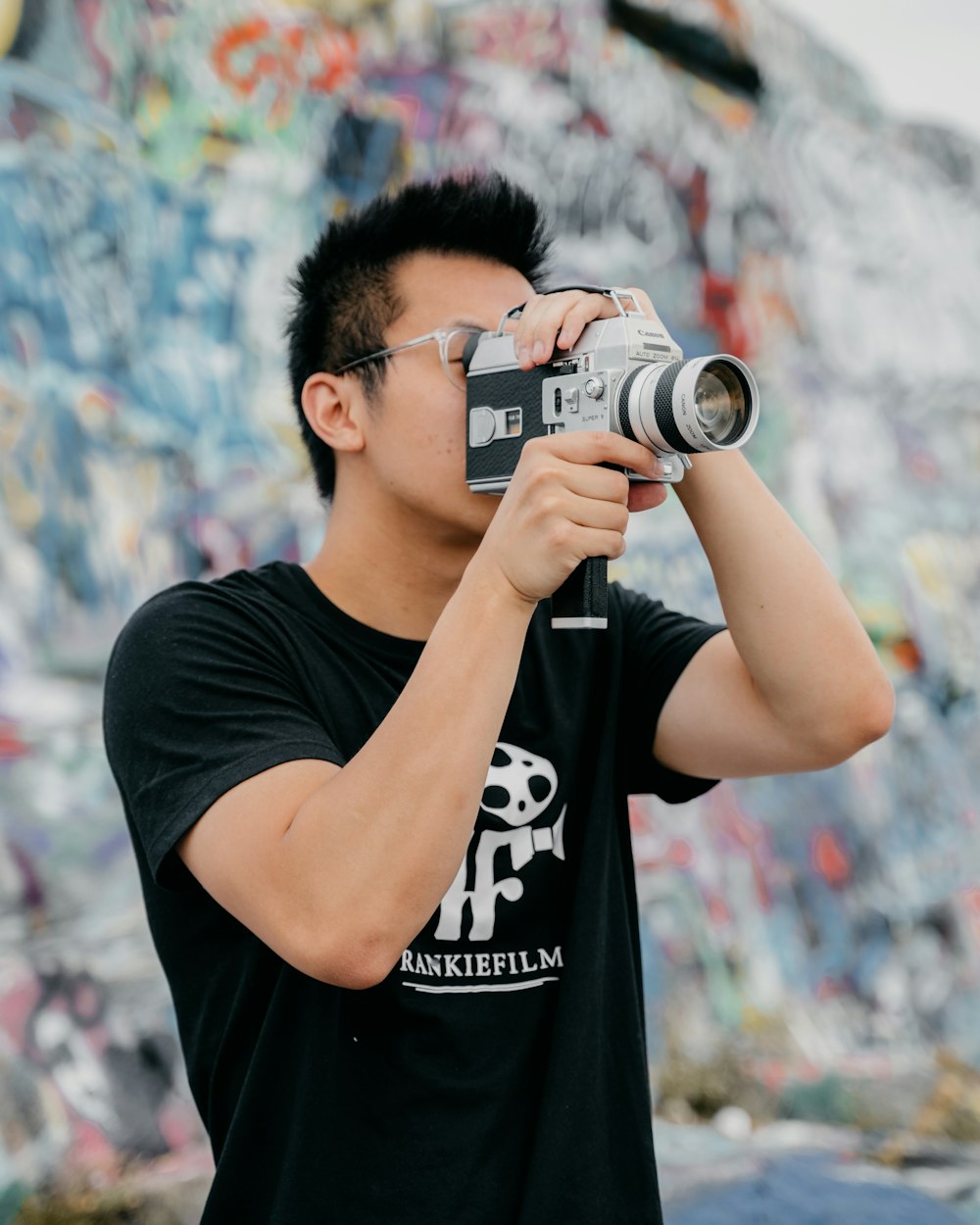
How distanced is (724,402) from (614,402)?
113mm

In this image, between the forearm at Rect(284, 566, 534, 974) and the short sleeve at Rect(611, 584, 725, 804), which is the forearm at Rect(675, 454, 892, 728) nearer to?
the short sleeve at Rect(611, 584, 725, 804)

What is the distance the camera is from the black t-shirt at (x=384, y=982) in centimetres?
129

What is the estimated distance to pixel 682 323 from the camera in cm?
399

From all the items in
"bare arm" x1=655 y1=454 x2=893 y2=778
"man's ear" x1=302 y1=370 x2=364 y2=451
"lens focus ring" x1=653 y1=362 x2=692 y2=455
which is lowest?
"bare arm" x1=655 y1=454 x2=893 y2=778

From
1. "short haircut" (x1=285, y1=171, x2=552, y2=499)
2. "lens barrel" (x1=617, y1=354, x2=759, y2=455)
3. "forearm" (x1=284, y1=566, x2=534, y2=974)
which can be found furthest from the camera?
"short haircut" (x1=285, y1=171, x2=552, y2=499)

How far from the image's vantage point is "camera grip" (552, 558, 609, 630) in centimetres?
129

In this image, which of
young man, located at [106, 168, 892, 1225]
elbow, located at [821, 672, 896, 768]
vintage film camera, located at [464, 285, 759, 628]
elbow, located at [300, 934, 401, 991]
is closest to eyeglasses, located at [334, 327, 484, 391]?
young man, located at [106, 168, 892, 1225]

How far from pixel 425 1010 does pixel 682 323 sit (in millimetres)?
3033

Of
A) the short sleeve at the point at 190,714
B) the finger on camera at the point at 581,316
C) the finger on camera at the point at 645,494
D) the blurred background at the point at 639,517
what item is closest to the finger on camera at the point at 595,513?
the finger on camera at the point at 645,494

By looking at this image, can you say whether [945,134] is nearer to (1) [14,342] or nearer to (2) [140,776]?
(1) [14,342]

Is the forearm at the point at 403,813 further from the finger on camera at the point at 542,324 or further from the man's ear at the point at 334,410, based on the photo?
the man's ear at the point at 334,410

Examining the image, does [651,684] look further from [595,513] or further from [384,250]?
[384,250]

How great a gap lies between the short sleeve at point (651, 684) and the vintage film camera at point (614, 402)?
0.33 m

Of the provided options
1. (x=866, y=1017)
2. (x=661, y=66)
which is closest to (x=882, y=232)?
(x=661, y=66)
